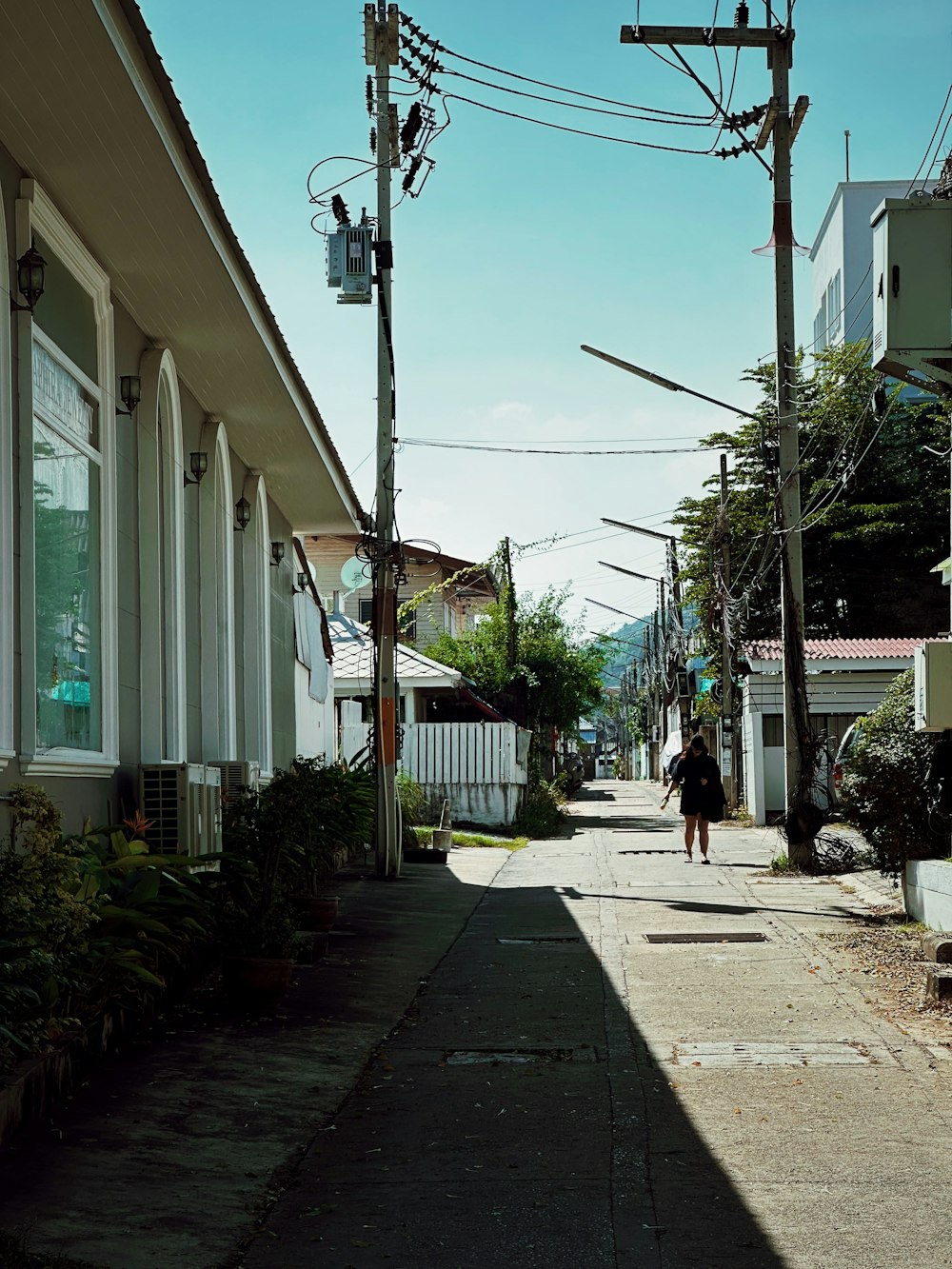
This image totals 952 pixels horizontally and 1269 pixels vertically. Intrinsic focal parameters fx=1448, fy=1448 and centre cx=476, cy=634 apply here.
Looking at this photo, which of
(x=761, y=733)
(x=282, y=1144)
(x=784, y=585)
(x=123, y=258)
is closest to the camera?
(x=282, y=1144)

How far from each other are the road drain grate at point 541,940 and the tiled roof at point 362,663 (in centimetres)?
1581

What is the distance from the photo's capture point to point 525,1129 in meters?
5.99

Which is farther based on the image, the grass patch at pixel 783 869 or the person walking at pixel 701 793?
the person walking at pixel 701 793

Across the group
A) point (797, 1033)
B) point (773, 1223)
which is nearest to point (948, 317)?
point (797, 1033)

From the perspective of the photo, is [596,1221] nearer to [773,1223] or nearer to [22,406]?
[773,1223]

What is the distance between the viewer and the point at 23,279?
7734mm

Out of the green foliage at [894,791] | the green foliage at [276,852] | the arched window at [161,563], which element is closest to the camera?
the green foliage at [276,852]

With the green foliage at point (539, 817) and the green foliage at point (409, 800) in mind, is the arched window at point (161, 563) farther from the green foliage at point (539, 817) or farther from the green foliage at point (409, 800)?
the green foliage at point (539, 817)

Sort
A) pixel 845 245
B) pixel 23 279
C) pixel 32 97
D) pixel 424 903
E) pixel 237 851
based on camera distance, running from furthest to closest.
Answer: pixel 845 245, pixel 424 903, pixel 237 851, pixel 23 279, pixel 32 97

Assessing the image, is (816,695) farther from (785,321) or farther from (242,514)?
(242,514)

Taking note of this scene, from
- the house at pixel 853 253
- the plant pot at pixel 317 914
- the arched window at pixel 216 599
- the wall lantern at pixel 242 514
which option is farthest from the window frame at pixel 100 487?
the house at pixel 853 253

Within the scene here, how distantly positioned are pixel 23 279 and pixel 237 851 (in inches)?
195

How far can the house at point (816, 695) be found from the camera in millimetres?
26516

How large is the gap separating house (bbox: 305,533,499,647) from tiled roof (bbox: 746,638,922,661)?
7119 mm
